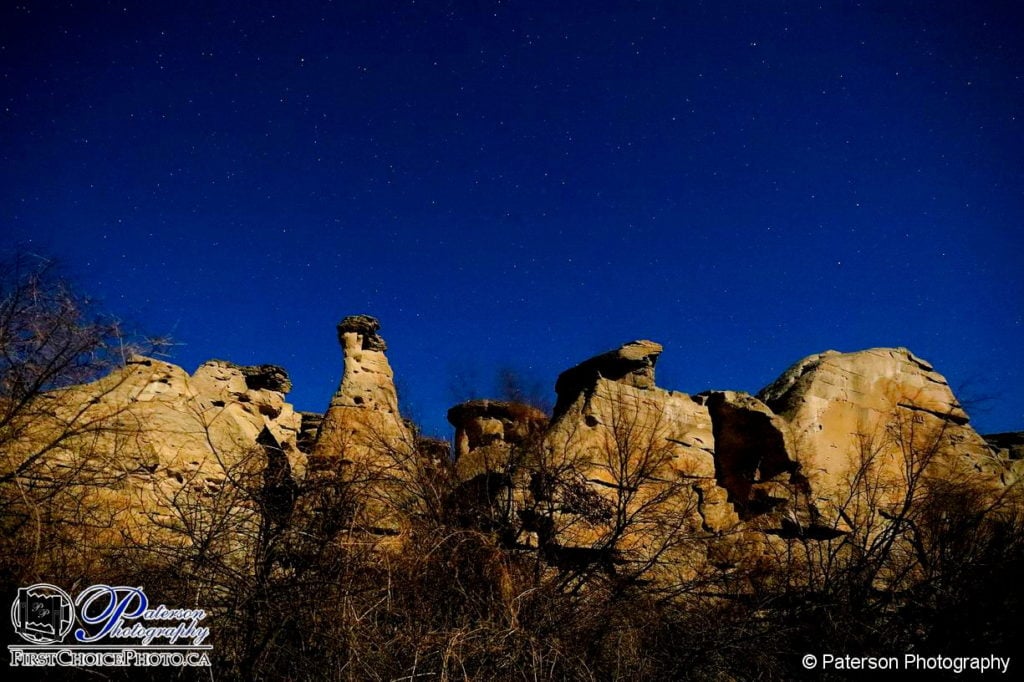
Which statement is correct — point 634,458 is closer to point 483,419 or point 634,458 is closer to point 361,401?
point 361,401

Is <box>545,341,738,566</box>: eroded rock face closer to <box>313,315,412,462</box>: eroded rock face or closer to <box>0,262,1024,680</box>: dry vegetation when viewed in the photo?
<box>0,262,1024,680</box>: dry vegetation

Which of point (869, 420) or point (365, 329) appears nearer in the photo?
point (869, 420)

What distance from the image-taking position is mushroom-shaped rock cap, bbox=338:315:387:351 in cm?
1323

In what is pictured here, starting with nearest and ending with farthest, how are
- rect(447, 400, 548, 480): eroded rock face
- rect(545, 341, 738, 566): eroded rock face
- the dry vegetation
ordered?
the dry vegetation, rect(545, 341, 738, 566): eroded rock face, rect(447, 400, 548, 480): eroded rock face

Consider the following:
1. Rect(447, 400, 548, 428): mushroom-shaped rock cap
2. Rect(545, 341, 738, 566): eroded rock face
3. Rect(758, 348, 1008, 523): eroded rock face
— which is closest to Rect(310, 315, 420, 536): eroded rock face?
Rect(545, 341, 738, 566): eroded rock face

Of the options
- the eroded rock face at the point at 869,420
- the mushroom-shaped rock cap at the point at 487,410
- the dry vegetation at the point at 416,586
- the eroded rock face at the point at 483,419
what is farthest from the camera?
the mushroom-shaped rock cap at the point at 487,410

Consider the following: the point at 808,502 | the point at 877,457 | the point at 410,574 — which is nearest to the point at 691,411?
the point at 808,502

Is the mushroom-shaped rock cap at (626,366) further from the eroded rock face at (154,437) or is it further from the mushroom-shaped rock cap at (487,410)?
the mushroom-shaped rock cap at (487,410)

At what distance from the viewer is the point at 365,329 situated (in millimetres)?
13430

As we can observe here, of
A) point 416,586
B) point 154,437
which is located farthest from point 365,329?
point 416,586

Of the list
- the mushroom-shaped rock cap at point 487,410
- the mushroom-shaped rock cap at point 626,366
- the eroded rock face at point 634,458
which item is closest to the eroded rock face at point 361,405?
the eroded rock face at point 634,458

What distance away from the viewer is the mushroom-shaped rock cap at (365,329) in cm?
1323

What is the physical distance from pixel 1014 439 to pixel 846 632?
639 inches

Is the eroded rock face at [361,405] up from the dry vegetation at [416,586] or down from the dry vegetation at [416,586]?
up
